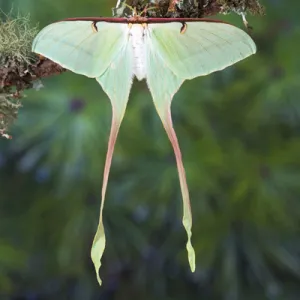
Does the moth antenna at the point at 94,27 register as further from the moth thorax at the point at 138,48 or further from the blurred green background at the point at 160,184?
the blurred green background at the point at 160,184

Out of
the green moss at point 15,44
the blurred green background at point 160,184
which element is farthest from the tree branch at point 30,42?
the blurred green background at point 160,184

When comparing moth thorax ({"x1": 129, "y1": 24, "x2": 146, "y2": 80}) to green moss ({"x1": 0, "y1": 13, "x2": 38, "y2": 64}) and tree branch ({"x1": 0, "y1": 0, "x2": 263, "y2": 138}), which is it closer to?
tree branch ({"x1": 0, "y1": 0, "x2": 263, "y2": 138})

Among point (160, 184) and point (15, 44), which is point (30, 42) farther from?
point (160, 184)

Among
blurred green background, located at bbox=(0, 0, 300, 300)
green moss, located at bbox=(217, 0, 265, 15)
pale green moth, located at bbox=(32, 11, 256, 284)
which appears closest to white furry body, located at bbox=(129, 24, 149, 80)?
pale green moth, located at bbox=(32, 11, 256, 284)

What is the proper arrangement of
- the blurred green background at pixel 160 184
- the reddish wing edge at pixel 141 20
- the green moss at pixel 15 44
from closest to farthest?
the reddish wing edge at pixel 141 20 < the green moss at pixel 15 44 < the blurred green background at pixel 160 184

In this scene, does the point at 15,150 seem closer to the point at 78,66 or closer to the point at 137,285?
the point at 137,285

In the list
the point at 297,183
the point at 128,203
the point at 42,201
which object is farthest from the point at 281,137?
the point at 42,201

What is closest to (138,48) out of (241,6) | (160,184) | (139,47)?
(139,47)
